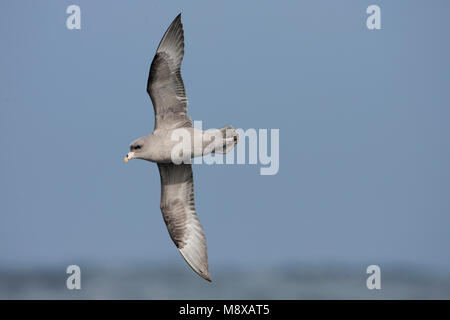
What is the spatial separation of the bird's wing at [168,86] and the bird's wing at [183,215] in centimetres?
97

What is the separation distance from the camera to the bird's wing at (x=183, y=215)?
15.5 meters

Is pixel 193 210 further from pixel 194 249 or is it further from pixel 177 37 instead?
pixel 177 37

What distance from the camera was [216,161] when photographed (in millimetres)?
14914

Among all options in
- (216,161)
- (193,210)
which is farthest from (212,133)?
(193,210)

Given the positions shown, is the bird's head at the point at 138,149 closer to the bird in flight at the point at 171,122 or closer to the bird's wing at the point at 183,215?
the bird in flight at the point at 171,122

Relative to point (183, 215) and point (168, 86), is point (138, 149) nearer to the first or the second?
point (168, 86)

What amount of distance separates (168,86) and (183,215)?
248 cm

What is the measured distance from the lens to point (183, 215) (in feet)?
51.4

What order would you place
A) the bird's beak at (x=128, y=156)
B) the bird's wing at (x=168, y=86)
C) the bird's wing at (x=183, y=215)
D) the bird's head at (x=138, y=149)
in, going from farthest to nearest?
the bird's wing at (x=183, y=215) < the bird's wing at (x=168, y=86) < the bird's head at (x=138, y=149) < the bird's beak at (x=128, y=156)

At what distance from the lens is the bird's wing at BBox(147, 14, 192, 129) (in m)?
14.8

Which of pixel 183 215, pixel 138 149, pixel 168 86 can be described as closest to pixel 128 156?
pixel 138 149

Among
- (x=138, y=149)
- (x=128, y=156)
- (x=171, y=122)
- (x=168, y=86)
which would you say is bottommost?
(x=128, y=156)

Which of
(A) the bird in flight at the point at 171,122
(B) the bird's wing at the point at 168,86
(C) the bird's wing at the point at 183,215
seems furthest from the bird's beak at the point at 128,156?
(C) the bird's wing at the point at 183,215

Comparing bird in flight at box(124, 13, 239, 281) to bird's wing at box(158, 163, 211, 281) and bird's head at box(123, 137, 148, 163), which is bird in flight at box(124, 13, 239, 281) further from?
bird's wing at box(158, 163, 211, 281)
